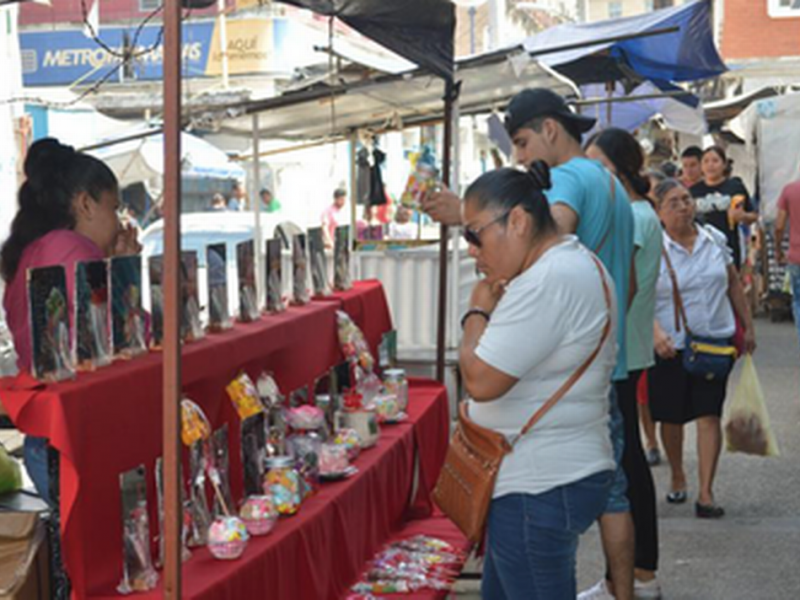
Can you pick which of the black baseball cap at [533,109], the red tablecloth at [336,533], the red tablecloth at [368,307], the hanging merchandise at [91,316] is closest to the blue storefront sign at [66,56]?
the red tablecloth at [368,307]

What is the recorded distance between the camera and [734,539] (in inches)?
246

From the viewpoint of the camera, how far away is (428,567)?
4.70 m

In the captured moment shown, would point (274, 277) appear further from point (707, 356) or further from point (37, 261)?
point (707, 356)

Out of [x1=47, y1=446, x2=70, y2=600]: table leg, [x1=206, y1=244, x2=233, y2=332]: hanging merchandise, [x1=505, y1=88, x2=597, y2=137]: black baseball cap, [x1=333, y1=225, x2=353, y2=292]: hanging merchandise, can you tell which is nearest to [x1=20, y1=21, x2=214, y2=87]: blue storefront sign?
[x1=333, y1=225, x2=353, y2=292]: hanging merchandise

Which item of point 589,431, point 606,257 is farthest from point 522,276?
point 606,257

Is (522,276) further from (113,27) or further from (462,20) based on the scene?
(462,20)

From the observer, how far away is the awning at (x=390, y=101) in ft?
26.2

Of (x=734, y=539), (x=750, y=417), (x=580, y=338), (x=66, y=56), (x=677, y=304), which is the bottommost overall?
(x=734, y=539)

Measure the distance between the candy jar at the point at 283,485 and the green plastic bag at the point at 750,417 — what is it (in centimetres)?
363

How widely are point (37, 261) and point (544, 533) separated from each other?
69.5 inches

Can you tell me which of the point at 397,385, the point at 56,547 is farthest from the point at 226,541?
the point at 397,385

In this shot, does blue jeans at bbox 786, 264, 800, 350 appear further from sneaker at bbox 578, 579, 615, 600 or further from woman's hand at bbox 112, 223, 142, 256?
woman's hand at bbox 112, 223, 142, 256

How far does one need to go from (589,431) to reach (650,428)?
15.7 ft

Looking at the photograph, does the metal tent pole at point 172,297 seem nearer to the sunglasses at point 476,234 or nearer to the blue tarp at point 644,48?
the sunglasses at point 476,234
